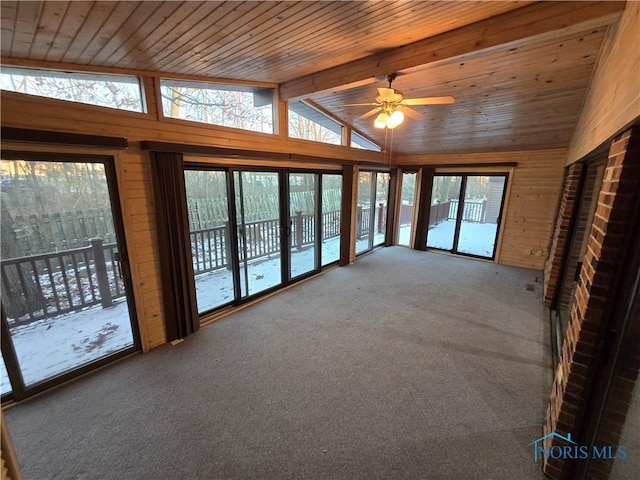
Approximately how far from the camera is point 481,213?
7.13 metres

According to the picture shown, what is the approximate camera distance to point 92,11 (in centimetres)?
147

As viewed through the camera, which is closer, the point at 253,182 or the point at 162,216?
the point at 162,216

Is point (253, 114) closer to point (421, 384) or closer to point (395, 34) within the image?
point (395, 34)

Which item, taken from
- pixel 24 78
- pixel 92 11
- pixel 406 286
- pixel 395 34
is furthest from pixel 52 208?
pixel 406 286

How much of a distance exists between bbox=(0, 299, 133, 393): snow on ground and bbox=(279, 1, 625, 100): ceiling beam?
10.8 feet

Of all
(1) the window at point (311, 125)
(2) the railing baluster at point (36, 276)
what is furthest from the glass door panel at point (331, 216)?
(2) the railing baluster at point (36, 276)

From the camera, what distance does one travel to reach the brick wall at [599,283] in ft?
4.03

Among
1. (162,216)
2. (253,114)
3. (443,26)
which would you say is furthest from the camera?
(253,114)

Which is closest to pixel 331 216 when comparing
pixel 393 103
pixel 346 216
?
pixel 346 216

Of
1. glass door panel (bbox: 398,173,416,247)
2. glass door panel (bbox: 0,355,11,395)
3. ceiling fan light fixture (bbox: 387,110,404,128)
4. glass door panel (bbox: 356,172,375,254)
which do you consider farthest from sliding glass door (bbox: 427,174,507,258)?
glass door panel (bbox: 0,355,11,395)

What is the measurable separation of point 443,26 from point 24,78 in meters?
3.10

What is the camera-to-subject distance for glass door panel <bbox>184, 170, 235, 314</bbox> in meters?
3.11

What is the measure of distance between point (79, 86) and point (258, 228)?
→ 2.45m

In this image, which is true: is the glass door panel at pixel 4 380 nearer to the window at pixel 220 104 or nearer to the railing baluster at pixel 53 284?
the railing baluster at pixel 53 284
